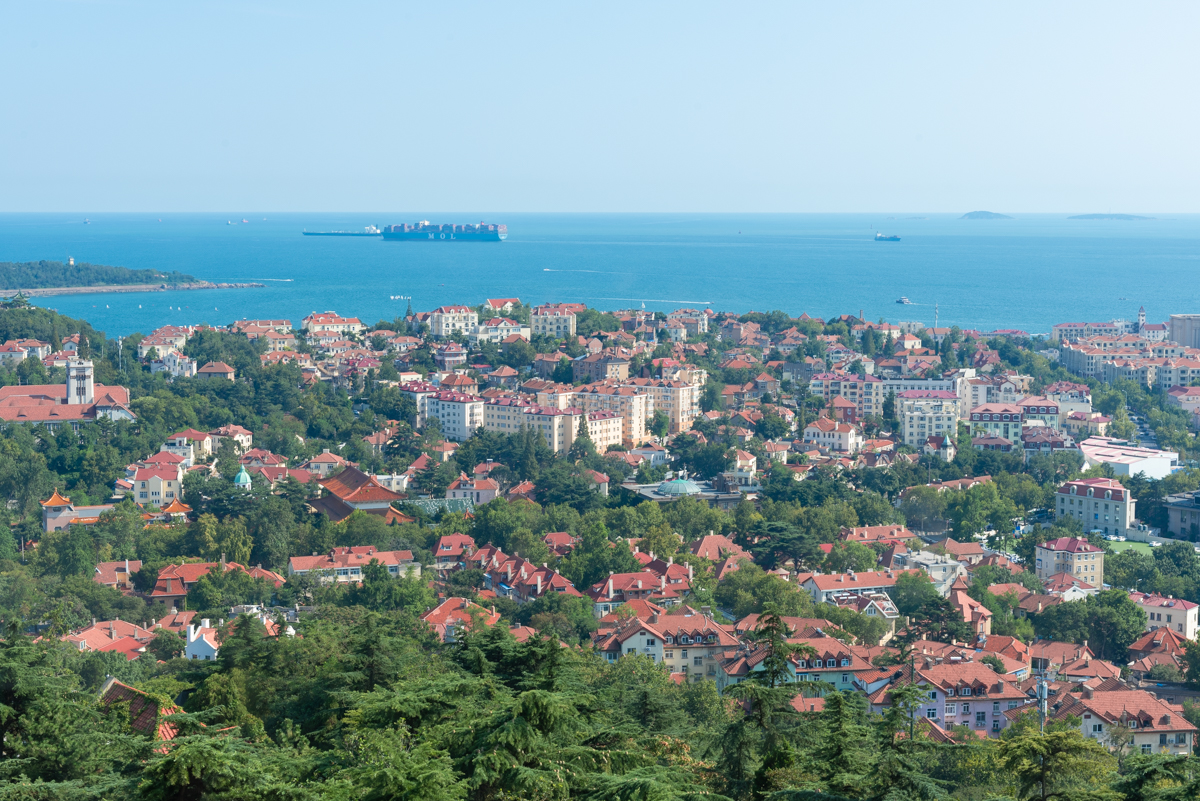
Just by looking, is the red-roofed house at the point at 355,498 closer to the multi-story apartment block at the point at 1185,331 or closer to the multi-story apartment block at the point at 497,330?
the multi-story apartment block at the point at 497,330

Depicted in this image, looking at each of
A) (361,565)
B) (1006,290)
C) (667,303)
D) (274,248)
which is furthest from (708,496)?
(274,248)

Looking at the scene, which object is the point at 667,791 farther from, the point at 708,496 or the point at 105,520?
the point at 708,496

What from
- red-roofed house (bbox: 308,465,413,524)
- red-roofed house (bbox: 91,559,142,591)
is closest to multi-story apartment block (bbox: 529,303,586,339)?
red-roofed house (bbox: 308,465,413,524)

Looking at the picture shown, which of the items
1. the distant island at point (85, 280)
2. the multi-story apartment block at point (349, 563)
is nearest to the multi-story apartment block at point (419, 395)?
the multi-story apartment block at point (349, 563)

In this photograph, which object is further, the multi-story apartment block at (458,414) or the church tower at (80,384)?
the multi-story apartment block at (458,414)

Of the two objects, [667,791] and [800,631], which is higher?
[667,791]

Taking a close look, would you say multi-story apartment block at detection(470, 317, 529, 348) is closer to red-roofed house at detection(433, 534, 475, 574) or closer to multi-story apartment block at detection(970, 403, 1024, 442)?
multi-story apartment block at detection(970, 403, 1024, 442)
